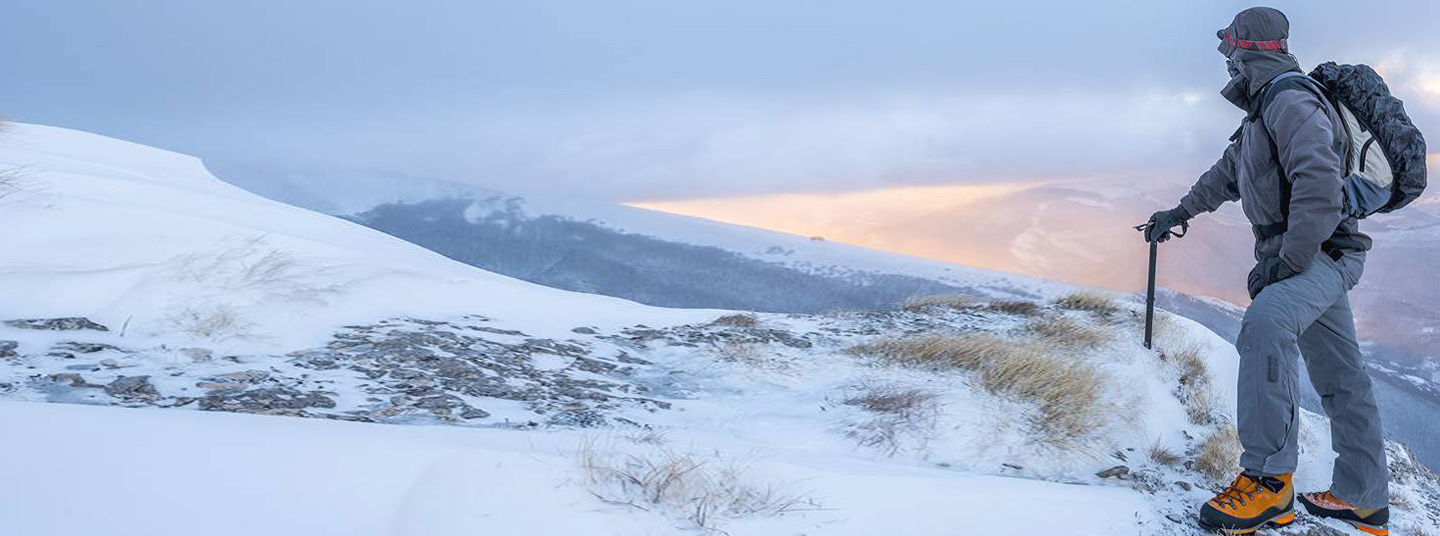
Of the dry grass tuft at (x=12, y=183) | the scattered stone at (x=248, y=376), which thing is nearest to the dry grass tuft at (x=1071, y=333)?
the scattered stone at (x=248, y=376)

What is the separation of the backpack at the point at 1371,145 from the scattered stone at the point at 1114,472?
1413mm

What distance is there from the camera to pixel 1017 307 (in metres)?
8.42

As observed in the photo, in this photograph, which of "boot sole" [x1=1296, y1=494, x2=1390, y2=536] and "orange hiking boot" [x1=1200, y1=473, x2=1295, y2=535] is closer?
"orange hiking boot" [x1=1200, y1=473, x2=1295, y2=535]

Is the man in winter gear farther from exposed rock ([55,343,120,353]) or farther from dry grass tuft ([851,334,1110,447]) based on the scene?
exposed rock ([55,343,120,353])

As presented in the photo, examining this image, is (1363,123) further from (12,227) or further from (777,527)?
(12,227)

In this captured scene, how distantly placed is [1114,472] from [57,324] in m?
5.39

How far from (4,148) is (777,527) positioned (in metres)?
7.91

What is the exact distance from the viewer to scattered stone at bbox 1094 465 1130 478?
420cm

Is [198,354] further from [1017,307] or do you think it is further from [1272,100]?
[1017,307]

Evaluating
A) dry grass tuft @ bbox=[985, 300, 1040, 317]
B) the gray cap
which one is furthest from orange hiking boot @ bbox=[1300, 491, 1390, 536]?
dry grass tuft @ bbox=[985, 300, 1040, 317]

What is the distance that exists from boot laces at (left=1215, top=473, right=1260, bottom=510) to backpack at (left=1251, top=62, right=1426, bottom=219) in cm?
112

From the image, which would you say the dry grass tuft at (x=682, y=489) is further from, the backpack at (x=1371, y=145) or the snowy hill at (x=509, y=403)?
the backpack at (x=1371, y=145)

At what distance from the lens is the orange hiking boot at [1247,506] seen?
3.46 metres

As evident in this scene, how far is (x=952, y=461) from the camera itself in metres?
4.09
